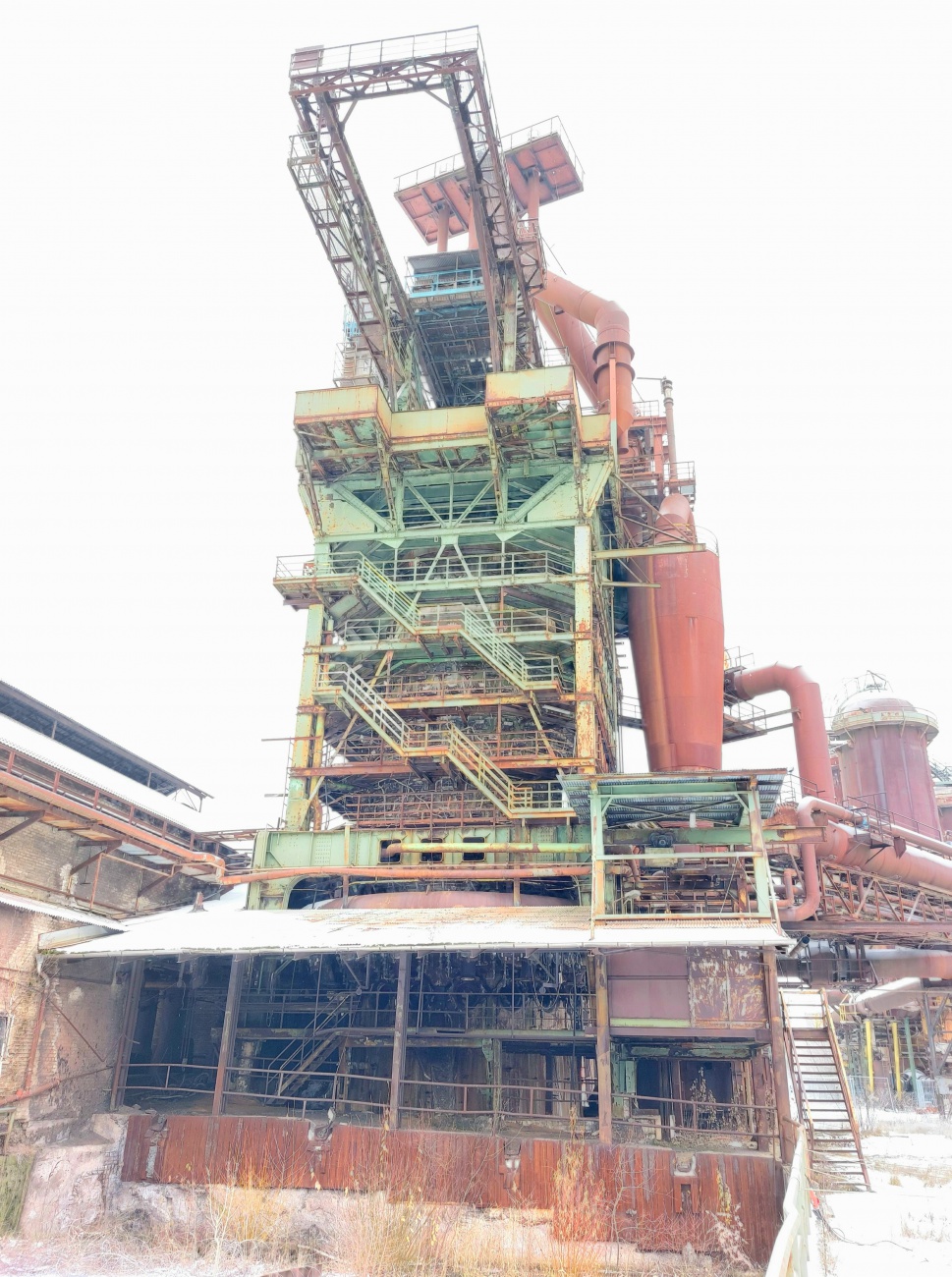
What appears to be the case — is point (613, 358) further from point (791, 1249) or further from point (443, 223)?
point (791, 1249)

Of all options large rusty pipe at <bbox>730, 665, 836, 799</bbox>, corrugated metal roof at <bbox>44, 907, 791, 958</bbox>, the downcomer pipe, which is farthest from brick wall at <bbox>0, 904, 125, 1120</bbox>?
large rusty pipe at <bbox>730, 665, 836, 799</bbox>

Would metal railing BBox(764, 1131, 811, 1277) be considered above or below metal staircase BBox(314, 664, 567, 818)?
below

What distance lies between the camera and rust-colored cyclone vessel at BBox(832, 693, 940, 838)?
3981cm

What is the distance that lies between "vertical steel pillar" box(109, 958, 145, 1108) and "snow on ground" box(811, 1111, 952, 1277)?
13.0 meters

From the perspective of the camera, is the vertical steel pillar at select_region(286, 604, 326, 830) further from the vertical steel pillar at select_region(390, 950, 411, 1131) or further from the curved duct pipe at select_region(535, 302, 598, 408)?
the curved duct pipe at select_region(535, 302, 598, 408)

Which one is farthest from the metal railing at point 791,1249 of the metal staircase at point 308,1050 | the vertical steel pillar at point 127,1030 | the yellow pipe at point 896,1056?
the yellow pipe at point 896,1056

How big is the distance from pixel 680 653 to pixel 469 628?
25.5 ft

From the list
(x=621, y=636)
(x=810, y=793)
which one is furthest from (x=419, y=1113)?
(x=621, y=636)

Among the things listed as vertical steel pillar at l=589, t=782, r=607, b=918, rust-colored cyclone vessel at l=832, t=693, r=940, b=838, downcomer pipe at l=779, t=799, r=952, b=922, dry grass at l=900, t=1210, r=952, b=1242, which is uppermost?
rust-colored cyclone vessel at l=832, t=693, r=940, b=838

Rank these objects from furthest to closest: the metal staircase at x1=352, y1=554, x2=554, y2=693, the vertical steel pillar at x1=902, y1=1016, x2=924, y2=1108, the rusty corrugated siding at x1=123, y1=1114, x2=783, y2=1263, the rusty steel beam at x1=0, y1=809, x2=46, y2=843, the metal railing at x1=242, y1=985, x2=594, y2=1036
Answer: the vertical steel pillar at x1=902, y1=1016, x2=924, y2=1108 → the metal staircase at x1=352, y1=554, x2=554, y2=693 → the metal railing at x1=242, y1=985, x2=594, y2=1036 → the rusty steel beam at x1=0, y1=809, x2=46, y2=843 → the rusty corrugated siding at x1=123, y1=1114, x2=783, y2=1263

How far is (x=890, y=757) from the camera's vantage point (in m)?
40.3

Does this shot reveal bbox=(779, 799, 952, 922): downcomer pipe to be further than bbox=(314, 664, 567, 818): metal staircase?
Yes

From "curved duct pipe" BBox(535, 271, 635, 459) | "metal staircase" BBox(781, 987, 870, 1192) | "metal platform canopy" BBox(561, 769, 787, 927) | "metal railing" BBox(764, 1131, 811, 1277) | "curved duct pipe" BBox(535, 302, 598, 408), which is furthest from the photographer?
"curved duct pipe" BBox(535, 302, 598, 408)

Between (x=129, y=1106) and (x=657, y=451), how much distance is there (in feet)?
78.7
